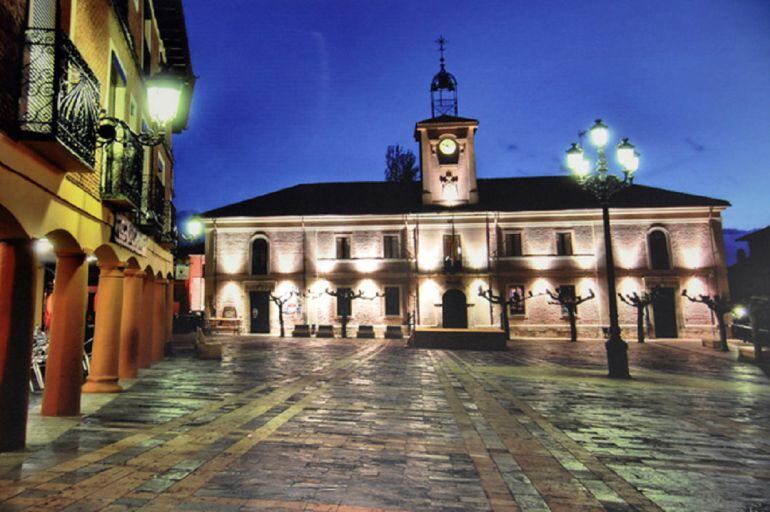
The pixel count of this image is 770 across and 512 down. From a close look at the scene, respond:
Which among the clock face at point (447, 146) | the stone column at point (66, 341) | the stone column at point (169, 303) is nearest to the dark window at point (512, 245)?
the clock face at point (447, 146)

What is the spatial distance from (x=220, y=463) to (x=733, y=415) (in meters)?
7.63

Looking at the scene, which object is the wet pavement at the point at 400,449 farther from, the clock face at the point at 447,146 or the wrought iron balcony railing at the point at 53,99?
the clock face at the point at 447,146

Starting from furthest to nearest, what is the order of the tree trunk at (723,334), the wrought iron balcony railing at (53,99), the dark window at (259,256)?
the dark window at (259,256) → the tree trunk at (723,334) → the wrought iron balcony railing at (53,99)

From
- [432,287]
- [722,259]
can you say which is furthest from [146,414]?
[722,259]

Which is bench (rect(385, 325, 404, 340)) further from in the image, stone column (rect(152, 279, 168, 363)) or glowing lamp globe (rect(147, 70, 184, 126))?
glowing lamp globe (rect(147, 70, 184, 126))

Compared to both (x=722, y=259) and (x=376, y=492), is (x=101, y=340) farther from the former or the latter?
(x=722, y=259)

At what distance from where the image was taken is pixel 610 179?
10.8 m

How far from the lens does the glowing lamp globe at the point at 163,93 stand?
21.0 ft

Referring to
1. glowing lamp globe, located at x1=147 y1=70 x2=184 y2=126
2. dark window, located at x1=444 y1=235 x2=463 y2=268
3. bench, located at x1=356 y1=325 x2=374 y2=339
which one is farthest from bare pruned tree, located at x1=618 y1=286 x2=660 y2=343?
glowing lamp globe, located at x1=147 y1=70 x2=184 y2=126

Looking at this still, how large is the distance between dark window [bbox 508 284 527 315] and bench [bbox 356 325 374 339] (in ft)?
30.9

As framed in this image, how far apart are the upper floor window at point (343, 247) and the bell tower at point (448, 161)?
6.35m

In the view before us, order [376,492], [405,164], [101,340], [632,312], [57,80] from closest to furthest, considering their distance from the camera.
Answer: [376,492]
[57,80]
[101,340]
[632,312]
[405,164]

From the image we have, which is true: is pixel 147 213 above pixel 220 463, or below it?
above

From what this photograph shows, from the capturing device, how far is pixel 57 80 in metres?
4.77
